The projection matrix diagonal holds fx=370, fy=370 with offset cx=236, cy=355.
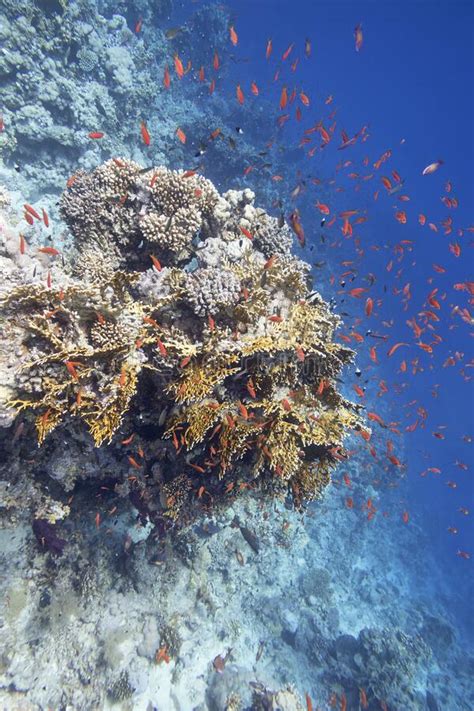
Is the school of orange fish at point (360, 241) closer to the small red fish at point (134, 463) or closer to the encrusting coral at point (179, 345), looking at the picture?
the small red fish at point (134, 463)

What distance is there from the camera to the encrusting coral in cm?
376

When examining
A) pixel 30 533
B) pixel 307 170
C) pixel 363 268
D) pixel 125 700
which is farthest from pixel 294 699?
pixel 363 268

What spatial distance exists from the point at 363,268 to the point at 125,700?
1744 inches

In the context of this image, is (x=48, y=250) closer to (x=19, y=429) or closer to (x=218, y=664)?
(x=19, y=429)

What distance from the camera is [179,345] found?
13.5 feet

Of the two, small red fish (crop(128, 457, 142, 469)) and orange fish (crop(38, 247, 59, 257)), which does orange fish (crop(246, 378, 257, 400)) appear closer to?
small red fish (crop(128, 457, 142, 469))

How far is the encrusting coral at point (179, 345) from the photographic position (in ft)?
12.3

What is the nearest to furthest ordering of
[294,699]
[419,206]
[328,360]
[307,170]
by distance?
[328,360], [294,699], [307,170], [419,206]

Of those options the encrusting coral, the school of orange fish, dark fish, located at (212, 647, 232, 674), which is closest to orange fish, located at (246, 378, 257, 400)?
the encrusting coral

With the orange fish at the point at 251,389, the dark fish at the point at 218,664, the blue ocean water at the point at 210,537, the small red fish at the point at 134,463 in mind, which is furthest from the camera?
the dark fish at the point at 218,664

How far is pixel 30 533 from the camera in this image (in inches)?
222

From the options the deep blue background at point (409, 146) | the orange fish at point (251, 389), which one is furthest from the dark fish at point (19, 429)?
the deep blue background at point (409, 146)

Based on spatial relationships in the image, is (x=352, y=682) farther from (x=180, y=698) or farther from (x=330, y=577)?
(x=180, y=698)

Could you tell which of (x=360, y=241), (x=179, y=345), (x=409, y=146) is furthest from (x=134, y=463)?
(x=409, y=146)
